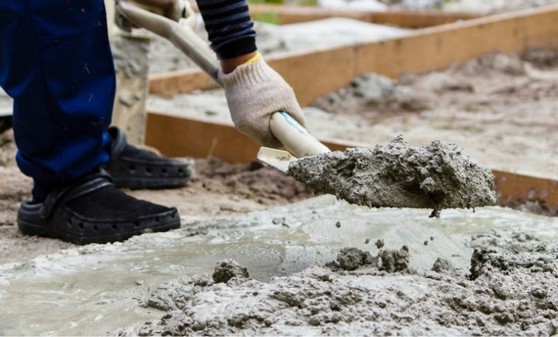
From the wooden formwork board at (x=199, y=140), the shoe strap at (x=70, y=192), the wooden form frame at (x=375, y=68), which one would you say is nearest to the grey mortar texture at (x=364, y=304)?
the shoe strap at (x=70, y=192)

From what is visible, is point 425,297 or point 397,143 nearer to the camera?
point 425,297

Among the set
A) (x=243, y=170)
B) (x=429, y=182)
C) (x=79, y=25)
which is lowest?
(x=243, y=170)

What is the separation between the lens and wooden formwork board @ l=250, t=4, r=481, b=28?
25.1 ft

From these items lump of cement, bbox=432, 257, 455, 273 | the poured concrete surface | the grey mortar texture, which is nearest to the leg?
the poured concrete surface

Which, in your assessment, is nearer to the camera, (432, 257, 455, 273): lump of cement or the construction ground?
the construction ground

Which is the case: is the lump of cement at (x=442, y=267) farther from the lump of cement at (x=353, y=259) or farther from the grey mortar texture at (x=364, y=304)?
the lump of cement at (x=353, y=259)

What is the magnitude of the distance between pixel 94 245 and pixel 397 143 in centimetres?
87

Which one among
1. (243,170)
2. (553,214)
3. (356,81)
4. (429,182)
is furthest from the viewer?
(356,81)

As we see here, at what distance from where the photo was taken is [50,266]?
2385 mm

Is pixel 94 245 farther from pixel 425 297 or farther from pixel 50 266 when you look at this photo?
pixel 425 297

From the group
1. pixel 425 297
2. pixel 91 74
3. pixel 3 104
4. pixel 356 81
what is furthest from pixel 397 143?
pixel 356 81

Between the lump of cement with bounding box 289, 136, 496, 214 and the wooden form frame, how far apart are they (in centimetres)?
104

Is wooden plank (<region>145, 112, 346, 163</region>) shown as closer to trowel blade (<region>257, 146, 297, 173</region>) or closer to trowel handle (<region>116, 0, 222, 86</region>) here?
trowel handle (<region>116, 0, 222, 86</region>)

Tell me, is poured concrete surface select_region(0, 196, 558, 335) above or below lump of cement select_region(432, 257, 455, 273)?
below
